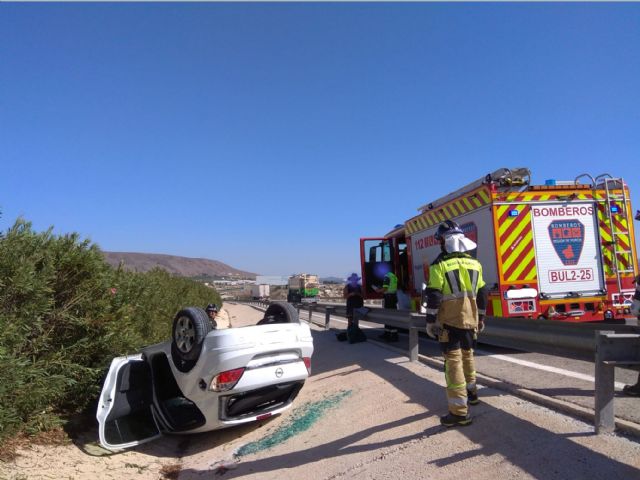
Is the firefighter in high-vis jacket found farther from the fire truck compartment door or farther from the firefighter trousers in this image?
the fire truck compartment door

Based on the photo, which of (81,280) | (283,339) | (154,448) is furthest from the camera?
(81,280)

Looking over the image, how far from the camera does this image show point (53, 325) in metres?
5.38

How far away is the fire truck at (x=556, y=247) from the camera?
7930 millimetres

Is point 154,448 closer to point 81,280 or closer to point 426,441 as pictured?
point 81,280

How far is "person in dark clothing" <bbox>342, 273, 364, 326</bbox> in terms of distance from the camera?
34.2 ft

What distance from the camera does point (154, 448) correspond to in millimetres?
5477

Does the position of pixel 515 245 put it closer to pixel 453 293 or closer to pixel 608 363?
pixel 453 293

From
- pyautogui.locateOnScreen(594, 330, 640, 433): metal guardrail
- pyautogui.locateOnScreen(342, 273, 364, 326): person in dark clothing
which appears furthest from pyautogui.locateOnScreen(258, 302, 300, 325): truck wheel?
pyautogui.locateOnScreen(342, 273, 364, 326): person in dark clothing

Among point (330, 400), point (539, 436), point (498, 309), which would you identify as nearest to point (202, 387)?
point (330, 400)

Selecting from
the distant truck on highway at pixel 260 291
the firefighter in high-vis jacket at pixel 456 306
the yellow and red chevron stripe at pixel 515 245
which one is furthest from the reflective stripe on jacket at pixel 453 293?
the distant truck on highway at pixel 260 291

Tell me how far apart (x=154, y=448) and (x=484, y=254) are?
6027mm

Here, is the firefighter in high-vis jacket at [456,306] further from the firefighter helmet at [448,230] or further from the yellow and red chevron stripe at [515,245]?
the yellow and red chevron stripe at [515,245]

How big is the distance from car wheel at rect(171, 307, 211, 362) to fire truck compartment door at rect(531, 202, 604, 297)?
583 cm

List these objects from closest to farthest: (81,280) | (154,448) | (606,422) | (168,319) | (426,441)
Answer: (606,422), (426,441), (154,448), (81,280), (168,319)
